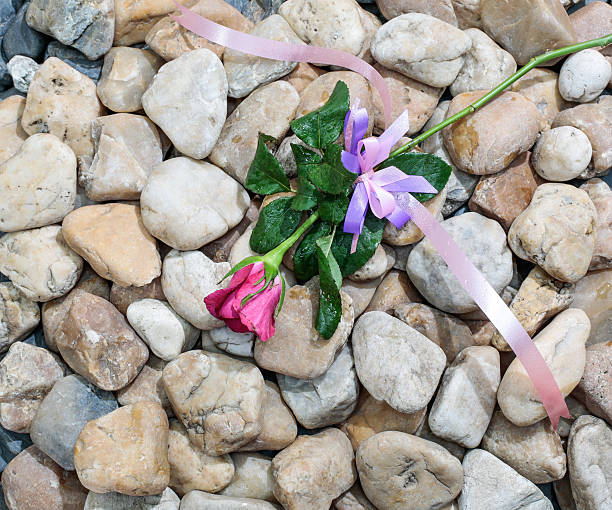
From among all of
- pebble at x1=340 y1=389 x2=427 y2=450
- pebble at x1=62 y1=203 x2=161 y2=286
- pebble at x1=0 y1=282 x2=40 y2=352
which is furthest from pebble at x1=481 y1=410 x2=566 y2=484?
pebble at x1=0 y1=282 x2=40 y2=352

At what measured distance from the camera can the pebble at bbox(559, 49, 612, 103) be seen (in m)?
1.43

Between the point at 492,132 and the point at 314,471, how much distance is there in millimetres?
810

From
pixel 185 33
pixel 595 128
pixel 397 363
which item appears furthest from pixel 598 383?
pixel 185 33

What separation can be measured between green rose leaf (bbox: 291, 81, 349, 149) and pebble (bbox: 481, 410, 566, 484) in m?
0.71

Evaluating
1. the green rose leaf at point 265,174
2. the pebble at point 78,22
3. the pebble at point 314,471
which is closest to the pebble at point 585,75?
the green rose leaf at point 265,174

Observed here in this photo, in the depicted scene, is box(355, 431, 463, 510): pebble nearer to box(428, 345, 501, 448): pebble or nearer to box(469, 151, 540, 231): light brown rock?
box(428, 345, 501, 448): pebble

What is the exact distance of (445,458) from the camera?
4.22ft

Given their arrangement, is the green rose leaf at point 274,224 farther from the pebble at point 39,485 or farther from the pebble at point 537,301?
the pebble at point 39,485

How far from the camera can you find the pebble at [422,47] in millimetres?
1396

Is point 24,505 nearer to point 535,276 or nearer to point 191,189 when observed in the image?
point 191,189

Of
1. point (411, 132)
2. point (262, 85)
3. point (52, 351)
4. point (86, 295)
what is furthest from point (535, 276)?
point (52, 351)

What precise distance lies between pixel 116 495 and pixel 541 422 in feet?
2.97

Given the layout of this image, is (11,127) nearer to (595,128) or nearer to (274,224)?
(274,224)

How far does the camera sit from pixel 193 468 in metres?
1.34
